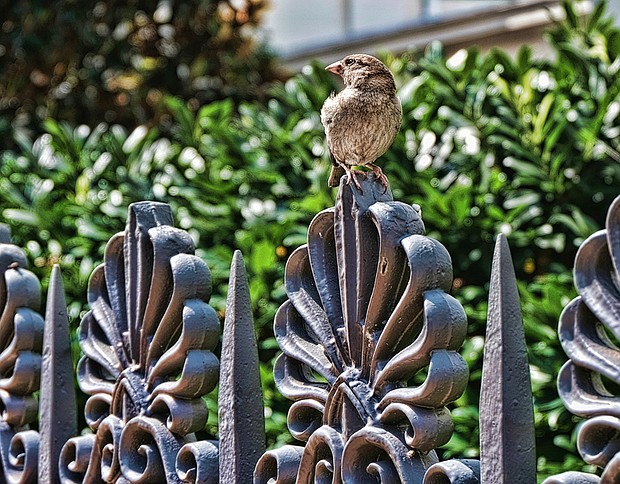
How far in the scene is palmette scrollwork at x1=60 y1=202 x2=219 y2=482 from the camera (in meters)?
1.61

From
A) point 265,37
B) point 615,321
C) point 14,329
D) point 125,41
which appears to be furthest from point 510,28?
point 615,321

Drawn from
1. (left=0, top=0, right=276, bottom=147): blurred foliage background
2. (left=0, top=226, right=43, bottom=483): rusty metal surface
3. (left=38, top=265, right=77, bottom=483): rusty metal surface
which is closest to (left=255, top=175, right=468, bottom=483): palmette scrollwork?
(left=38, top=265, right=77, bottom=483): rusty metal surface

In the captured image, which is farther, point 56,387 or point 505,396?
point 56,387

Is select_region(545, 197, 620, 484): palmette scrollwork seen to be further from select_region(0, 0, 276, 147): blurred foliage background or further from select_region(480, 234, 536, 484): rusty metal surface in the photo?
select_region(0, 0, 276, 147): blurred foliage background

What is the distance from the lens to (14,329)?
2080mm

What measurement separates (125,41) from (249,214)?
9.37 ft

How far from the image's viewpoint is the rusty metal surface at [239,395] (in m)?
1.56

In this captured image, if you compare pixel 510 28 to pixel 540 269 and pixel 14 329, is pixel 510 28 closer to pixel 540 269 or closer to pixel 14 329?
pixel 540 269

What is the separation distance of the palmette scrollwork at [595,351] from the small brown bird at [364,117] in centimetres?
37

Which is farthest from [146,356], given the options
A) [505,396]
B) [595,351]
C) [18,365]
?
[595,351]

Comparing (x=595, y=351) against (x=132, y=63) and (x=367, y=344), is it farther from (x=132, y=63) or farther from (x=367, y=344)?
(x=132, y=63)

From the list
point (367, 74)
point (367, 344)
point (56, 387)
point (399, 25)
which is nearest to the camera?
point (367, 344)

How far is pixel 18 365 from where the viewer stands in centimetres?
205

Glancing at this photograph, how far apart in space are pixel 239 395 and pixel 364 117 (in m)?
0.46
